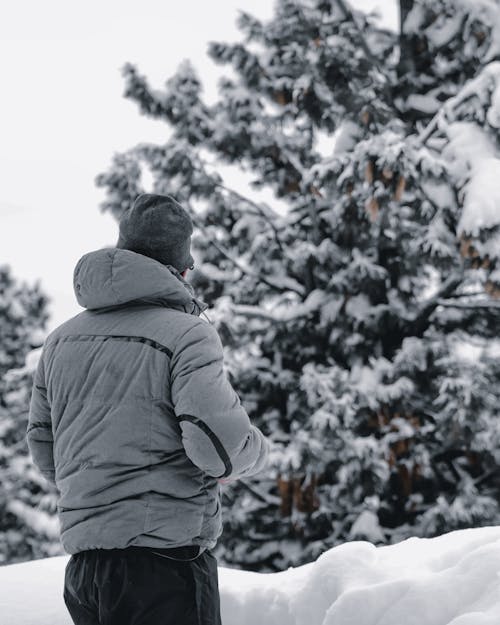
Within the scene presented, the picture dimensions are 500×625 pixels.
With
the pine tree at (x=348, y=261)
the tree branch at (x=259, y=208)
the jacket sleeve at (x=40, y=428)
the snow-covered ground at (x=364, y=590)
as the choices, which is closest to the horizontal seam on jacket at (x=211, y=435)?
the jacket sleeve at (x=40, y=428)

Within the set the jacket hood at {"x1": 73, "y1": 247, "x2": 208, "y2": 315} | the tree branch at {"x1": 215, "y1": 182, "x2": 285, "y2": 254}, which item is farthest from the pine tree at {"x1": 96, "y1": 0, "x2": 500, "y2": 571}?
the jacket hood at {"x1": 73, "y1": 247, "x2": 208, "y2": 315}

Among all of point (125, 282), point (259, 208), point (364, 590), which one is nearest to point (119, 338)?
point (125, 282)

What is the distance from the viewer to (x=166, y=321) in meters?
1.75

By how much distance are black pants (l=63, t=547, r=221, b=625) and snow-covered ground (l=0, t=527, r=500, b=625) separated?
78 centimetres

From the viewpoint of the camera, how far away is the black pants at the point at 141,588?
5.32 ft

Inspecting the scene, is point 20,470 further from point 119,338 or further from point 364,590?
point 119,338

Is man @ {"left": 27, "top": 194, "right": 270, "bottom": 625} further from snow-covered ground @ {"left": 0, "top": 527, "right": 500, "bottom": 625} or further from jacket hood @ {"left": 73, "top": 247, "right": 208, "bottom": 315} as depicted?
snow-covered ground @ {"left": 0, "top": 527, "right": 500, "bottom": 625}

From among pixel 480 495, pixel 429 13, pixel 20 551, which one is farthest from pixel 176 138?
pixel 20 551

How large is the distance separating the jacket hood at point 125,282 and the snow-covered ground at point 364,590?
3.97 feet

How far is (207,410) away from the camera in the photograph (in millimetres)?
1632

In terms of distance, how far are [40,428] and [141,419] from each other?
50cm

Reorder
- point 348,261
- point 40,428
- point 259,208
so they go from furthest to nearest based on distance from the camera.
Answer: point 259,208 → point 348,261 → point 40,428

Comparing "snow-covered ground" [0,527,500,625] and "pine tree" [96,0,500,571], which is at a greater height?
"pine tree" [96,0,500,571]

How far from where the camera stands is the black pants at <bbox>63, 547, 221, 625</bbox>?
1622mm
